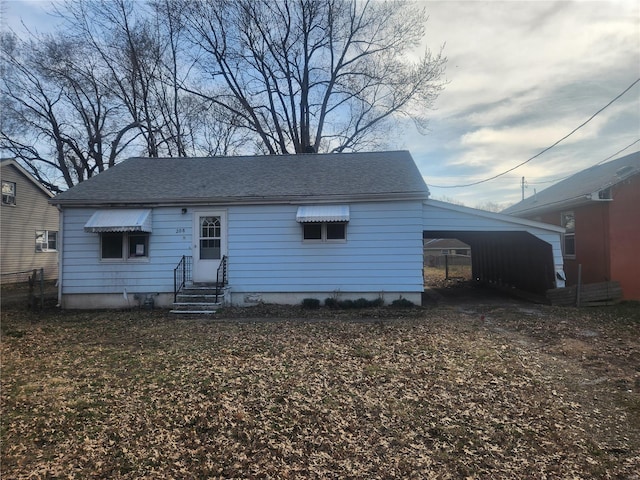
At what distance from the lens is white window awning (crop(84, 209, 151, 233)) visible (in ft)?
33.4

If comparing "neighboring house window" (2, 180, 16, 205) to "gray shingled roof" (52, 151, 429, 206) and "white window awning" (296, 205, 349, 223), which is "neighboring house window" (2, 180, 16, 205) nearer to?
"gray shingled roof" (52, 151, 429, 206)

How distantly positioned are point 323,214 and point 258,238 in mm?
2056

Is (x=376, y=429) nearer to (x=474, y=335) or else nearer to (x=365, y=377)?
(x=365, y=377)

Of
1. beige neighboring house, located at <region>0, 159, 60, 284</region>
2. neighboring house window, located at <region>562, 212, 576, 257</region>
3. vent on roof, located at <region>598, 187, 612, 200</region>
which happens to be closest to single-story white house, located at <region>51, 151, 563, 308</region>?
vent on roof, located at <region>598, 187, 612, 200</region>

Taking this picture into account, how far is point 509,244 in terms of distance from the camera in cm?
1468

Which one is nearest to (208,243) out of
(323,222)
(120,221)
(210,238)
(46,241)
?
(210,238)

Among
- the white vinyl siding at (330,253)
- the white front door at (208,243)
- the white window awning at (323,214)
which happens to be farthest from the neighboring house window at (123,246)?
the white window awning at (323,214)

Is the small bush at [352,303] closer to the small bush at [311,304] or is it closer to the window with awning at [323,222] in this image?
the small bush at [311,304]

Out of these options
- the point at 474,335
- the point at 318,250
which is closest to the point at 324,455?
the point at 474,335

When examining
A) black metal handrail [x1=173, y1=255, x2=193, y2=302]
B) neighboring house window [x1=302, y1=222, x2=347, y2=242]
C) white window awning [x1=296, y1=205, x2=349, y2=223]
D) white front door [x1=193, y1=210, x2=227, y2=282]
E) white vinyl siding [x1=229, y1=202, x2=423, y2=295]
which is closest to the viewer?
white window awning [x1=296, y1=205, x2=349, y2=223]

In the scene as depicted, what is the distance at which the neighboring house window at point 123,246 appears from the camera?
10.8 metres

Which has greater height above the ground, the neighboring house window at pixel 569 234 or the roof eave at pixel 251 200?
the roof eave at pixel 251 200

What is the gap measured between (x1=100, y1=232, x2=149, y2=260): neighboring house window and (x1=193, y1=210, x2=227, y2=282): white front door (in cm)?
146

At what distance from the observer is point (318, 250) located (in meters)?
10.5
